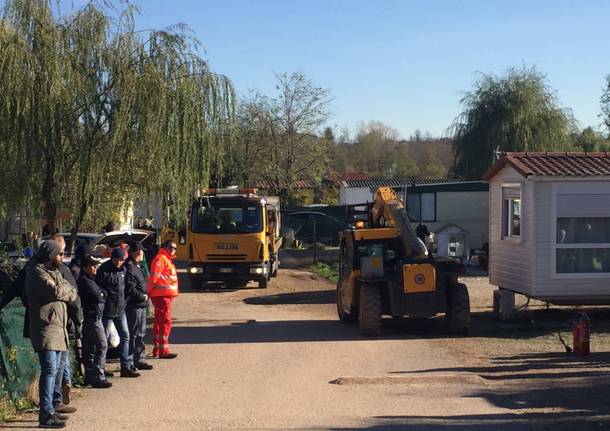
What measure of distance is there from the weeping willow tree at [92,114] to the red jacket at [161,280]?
2377 mm

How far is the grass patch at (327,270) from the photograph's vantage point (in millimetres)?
28969

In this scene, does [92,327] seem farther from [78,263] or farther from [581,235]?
[581,235]

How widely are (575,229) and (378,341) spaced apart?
487cm

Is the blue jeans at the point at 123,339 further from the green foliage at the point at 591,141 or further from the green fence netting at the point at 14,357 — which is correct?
the green foliage at the point at 591,141

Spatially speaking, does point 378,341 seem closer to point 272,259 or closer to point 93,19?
point 93,19

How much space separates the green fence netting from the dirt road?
1.62 feet

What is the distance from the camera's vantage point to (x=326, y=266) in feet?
104

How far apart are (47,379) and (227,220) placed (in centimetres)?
1641

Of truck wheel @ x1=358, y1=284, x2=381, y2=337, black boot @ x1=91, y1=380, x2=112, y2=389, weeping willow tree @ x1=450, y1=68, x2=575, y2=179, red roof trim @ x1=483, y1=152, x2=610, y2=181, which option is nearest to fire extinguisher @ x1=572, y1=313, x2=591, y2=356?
truck wheel @ x1=358, y1=284, x2=381, y2=337

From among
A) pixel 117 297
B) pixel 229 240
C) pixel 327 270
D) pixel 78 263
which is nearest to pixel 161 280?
pixel 117 297

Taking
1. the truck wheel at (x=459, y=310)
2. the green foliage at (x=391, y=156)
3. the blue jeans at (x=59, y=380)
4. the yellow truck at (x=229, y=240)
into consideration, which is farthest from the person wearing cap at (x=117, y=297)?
the green foliage at (x=391, y=156)

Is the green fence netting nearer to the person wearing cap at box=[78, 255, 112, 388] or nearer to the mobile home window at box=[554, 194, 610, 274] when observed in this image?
the person wearing cap at box=[78, 255, 112, 388]

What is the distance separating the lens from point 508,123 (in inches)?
1714

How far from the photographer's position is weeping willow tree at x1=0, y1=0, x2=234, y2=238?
1427 cm
